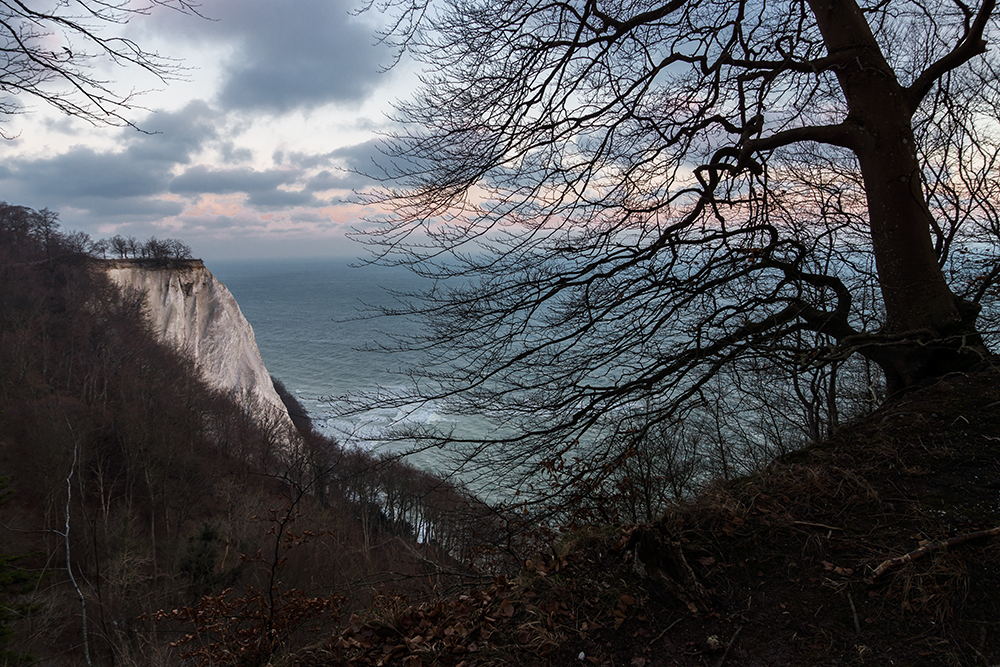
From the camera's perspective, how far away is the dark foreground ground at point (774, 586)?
2.12 m

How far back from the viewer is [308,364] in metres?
61.4

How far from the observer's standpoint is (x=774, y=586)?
2416 mm

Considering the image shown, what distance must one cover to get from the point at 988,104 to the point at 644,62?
454 cm

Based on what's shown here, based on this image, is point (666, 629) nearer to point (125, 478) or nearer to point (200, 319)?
point (125, 478)

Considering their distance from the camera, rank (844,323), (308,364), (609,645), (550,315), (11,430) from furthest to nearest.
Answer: (308,364), (11,430), (844,323), (550,315), (609,645)

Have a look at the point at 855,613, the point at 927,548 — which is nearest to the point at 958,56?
the point at 927,548

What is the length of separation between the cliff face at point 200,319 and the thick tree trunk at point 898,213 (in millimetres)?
41293

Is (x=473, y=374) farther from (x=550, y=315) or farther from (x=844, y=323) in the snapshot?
(x=844, y=323)

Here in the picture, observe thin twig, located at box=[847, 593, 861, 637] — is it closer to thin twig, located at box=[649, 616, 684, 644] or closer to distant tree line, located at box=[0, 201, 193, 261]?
thin twig, located at box=[649, 616, 684, 644]

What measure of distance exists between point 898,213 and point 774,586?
347 cm

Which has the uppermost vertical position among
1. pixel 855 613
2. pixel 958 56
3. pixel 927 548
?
pixel 958 56

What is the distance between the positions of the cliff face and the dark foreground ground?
135ft

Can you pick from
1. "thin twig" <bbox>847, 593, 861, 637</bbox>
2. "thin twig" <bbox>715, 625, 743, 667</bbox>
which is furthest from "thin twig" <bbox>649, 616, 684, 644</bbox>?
"thin twig" <bbox>847, 593, 861, 637</bbox>

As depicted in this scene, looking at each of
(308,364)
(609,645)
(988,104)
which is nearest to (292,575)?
(609,645)
